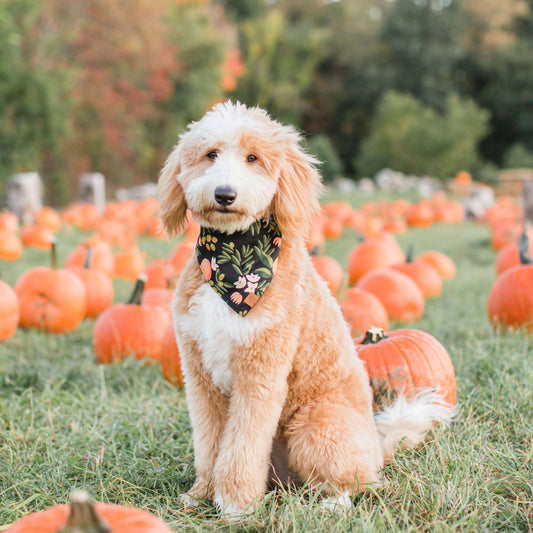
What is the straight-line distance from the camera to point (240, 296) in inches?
90.9

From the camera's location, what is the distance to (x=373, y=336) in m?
3.35

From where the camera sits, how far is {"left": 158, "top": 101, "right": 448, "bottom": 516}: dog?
227 cm

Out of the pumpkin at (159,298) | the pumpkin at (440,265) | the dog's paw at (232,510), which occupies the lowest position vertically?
the dog's paw at (232,510)

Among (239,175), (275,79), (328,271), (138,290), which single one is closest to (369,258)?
(328,271)

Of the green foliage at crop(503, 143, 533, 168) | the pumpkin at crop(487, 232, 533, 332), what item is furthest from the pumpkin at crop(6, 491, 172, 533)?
the green foliage at crop(503, 143, 533, 168)

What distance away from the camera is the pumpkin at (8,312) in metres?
4.50

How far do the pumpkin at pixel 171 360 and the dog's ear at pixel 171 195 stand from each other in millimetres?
1394

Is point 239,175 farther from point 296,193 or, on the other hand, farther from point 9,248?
point 9,248

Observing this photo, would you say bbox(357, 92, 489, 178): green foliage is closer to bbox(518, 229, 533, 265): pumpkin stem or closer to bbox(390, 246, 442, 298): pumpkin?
bbox(390, 246, 442, 298): pumpkin

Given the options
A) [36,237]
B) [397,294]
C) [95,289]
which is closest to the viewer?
[397,294]

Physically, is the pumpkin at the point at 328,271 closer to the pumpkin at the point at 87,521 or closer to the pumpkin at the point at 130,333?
the pumpkin at the point at 130,333

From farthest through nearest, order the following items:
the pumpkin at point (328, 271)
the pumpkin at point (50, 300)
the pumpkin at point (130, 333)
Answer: the pumpkin at point (328, 271)
the pumpkin at point (50, 300)
the pumpkin at point (130, 333)

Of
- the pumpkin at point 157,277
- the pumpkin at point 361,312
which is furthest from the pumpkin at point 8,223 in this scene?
the pumpkin at point 361,312

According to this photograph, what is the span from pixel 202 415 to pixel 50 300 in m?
2.99
